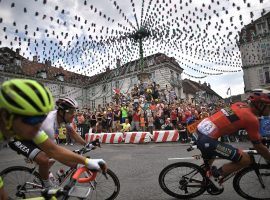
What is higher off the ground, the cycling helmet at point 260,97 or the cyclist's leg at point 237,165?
the cycling helmet at point 260,97

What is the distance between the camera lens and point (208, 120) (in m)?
4.60

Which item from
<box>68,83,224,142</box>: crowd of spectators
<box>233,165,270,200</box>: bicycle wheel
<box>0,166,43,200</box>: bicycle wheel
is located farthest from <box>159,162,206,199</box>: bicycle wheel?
<box>68,83,224,142</box>: crowd of spectators

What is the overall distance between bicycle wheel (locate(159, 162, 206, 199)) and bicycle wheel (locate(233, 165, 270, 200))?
61cm

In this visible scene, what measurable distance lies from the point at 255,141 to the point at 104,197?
2.64 meters

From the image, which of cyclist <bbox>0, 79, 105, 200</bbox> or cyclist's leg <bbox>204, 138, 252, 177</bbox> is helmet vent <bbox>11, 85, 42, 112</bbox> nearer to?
cyclist <bbox>0, 79, 105, 200</bbox>

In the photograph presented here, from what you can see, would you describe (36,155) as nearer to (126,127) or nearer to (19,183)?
(19,183)

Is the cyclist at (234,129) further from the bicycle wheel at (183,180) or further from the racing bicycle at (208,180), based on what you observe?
the bicycle wheel at (183,180)

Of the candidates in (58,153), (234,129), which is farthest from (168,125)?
(58,153)

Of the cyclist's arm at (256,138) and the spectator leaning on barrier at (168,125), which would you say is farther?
the spectator leaning on barrier at (168,125)

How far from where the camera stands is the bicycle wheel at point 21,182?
4508mm

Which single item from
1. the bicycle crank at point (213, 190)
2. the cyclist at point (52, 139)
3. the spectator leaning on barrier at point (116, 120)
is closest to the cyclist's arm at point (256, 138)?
the bicycle crank at point (213, 190)

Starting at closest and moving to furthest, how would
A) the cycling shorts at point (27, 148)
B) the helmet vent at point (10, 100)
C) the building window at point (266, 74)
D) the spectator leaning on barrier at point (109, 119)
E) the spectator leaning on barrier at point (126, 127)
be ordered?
the helmet vent at point (10, 100)
the cycling shorts at point (27, 148)
the spectator leaning on barrier at point (126, 127)
the spectator leaning on barrier at point (109, 119)
the building window at point (266, 74)

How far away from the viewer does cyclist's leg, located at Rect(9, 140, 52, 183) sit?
4.36m

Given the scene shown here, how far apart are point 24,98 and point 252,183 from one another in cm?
401
